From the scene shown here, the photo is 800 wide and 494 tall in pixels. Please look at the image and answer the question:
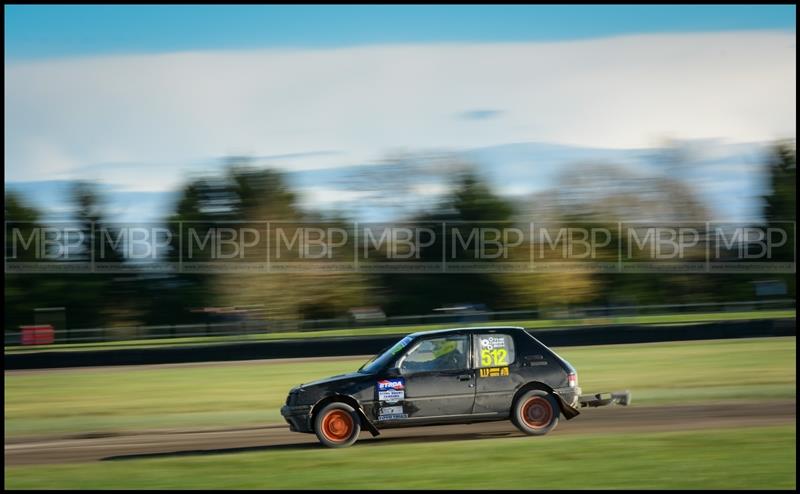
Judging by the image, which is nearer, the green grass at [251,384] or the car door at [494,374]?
the car door at [494,374]

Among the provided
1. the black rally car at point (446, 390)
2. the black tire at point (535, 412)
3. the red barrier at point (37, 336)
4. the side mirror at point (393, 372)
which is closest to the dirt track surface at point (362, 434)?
the black tire at point (535, 412)

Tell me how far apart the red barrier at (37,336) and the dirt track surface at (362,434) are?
30800 mm

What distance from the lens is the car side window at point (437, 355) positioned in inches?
459

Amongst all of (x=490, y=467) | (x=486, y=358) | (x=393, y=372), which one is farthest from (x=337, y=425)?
(x=490, y=467)

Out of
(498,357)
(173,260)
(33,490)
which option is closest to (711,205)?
(173,260)

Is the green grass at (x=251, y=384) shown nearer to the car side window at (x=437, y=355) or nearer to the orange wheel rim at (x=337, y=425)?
the orange wheel rim at (x=337, y=425)

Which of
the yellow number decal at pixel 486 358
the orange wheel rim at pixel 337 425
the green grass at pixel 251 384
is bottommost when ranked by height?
the green grass at pixel 251 384

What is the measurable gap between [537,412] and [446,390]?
1.26 metres

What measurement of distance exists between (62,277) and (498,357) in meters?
42.4

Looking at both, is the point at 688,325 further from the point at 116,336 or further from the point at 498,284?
the point at 116,336

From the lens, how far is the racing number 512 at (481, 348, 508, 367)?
461 inches

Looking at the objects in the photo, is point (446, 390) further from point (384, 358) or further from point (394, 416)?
point (384, 358)

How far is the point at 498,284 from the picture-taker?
4912cm

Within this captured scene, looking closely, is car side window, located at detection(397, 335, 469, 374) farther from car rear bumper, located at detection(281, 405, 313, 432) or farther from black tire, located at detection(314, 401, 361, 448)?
car rear bumper, located at detection(281, 405, 313, 432)
